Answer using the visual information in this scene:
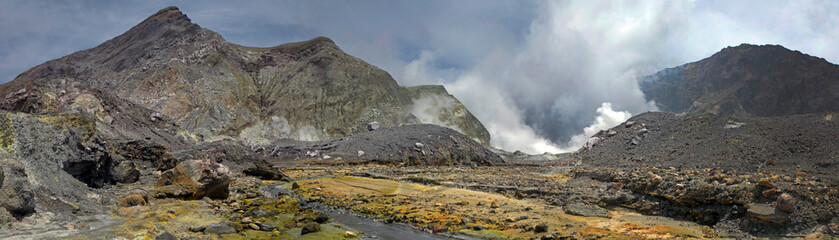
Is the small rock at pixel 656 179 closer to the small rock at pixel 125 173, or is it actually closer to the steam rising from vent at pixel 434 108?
the small rock at pixel 125 173

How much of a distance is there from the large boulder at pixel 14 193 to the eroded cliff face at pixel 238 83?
58.4m

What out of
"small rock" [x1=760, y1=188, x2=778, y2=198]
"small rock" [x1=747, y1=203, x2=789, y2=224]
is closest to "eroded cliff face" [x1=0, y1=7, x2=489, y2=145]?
"small rock" [x1=747, y1=203, x2=789, y2=224]

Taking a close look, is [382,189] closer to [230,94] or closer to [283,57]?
[230,94]

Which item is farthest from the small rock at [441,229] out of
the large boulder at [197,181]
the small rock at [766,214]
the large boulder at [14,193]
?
the large boulder at [14,193]

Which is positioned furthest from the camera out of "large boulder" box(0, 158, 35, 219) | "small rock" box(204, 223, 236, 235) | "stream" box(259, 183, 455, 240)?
"stream" box(259, 183, 455, 240)

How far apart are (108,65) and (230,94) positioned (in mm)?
29794

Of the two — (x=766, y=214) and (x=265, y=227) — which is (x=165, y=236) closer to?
(x=265, y=227)

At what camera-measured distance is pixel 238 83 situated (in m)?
78.6

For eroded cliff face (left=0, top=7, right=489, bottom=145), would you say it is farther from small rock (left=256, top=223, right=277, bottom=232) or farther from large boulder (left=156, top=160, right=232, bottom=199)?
small rock (left=256, top=223, right=277, bottom=232)

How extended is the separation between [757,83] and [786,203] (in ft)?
302

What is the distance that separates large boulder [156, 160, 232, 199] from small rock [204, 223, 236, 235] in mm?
5105

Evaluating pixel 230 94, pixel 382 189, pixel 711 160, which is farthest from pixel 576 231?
pixel 230 94

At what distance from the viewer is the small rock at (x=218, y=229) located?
9781 millimetres

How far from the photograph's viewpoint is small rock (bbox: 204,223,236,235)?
32.1ft
